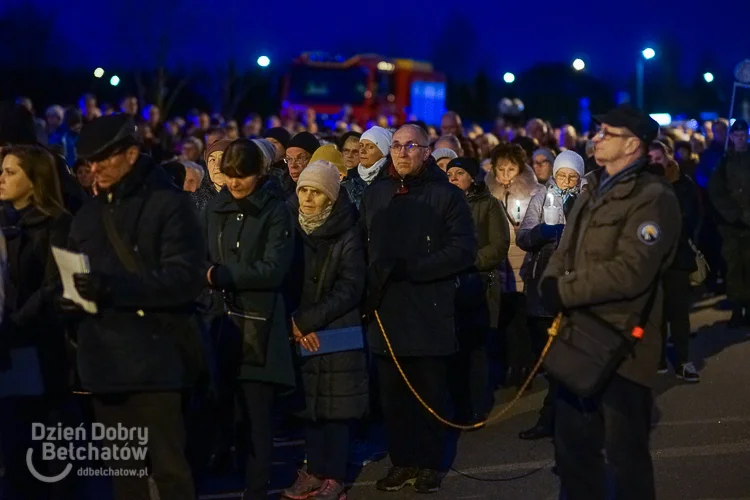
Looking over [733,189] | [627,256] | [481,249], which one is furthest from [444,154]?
[627,256]

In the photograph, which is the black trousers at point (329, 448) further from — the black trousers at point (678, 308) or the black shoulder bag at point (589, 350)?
the black trousers at point (678, 308)

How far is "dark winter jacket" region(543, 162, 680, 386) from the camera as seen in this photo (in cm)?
554

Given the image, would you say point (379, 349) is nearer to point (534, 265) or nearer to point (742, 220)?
point (534, 265)

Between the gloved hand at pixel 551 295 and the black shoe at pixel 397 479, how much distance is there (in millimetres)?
2142

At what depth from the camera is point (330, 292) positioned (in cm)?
693

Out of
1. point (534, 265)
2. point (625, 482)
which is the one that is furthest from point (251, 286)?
point (534, 265)

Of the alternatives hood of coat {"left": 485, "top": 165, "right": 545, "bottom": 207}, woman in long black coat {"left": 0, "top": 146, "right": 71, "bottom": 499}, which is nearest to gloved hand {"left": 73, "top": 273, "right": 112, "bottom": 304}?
woman in long black coat {"left": 0, "top": 146, "right": 71, "bottom": 499}

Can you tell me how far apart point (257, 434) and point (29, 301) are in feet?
4.48

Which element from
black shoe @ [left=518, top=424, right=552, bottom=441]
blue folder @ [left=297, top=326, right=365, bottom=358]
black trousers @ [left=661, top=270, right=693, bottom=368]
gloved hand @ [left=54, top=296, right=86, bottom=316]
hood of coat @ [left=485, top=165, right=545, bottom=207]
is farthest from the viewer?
black trousers @ [left=661, top=270, right=693, bottom=368]

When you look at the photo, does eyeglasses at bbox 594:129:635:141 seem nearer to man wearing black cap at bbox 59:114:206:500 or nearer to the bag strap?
the bag strap

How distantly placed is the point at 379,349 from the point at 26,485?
2181mm

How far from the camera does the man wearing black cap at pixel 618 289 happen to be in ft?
18.2

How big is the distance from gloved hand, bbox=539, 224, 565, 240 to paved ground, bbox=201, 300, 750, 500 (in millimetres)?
1430

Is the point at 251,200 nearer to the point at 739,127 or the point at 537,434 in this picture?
the point at 537,434
